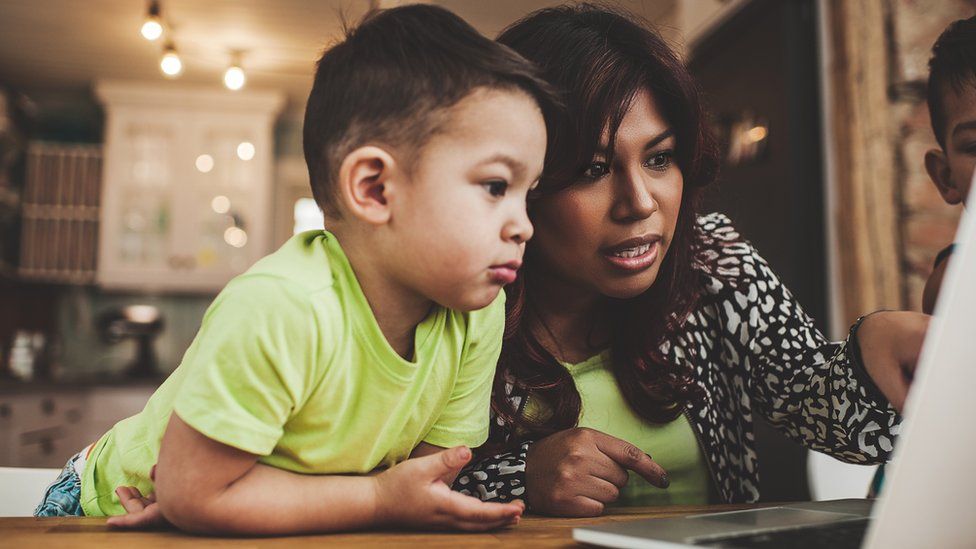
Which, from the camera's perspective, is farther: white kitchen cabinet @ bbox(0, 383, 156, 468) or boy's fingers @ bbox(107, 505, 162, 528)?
white kitchen cabinet @ bbox(0, 383, 156, 468)

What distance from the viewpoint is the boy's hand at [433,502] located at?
24.4 inches

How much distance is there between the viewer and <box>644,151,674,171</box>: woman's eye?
97cm

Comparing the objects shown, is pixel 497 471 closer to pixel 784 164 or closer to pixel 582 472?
pixel 582 472

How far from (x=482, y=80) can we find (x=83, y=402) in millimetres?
3890

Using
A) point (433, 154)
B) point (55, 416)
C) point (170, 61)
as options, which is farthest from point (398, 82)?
point (55, 416)

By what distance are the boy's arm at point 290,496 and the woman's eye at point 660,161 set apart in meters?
0.51

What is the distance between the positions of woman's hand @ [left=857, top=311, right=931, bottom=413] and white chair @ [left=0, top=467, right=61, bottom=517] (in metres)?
1.03

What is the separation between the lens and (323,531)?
0.62m

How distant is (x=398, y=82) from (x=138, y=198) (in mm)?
4532

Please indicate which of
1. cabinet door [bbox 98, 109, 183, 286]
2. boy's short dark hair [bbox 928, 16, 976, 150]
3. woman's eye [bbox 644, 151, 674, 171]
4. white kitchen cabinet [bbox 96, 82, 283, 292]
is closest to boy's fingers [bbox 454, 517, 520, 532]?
woman's eye [bbox 644, 151, 674, 171]

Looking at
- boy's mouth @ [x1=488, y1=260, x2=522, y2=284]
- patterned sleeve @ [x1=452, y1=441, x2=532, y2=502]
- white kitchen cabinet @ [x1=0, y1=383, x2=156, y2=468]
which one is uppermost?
boy's mouth @ [x1=488, y1=260, x2=522, y2=284]

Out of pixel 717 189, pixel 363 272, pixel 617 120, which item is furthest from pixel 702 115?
pixel 363 272

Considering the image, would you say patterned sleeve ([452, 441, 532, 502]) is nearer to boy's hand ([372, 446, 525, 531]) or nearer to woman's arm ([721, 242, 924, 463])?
boy's hand ([372, 446, 525, 531])

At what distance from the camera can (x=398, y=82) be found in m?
0.68
